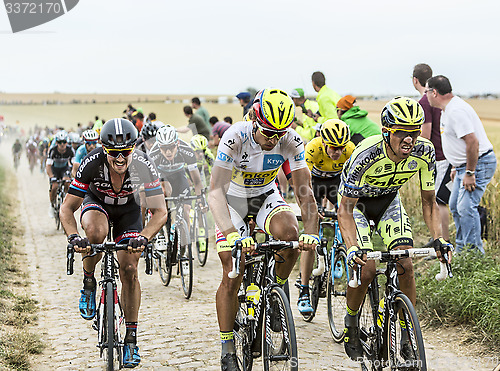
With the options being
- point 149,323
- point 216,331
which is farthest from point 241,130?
point 149,323

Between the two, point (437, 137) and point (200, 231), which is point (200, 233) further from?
point (437, 137)

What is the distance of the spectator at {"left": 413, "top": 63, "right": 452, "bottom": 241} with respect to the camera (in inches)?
356

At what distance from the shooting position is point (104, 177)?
5.84m

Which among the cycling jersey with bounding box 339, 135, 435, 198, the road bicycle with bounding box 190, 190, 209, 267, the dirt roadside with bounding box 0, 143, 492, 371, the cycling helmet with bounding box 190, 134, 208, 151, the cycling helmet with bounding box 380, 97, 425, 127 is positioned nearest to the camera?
the cycling helmet with bounding box 380, 97, 425, 127

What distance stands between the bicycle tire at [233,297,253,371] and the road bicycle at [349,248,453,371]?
1.03 meters

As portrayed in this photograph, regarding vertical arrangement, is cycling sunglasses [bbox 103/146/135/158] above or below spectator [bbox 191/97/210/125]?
below

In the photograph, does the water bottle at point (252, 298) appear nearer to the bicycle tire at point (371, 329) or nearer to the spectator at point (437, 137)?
the bicycle tire at point (371, 329)

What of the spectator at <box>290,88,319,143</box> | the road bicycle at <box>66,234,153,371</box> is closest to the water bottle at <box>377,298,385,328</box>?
the road bicycle at <box>66,234,153,371</box>

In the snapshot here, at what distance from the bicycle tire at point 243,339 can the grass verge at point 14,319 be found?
217 cm

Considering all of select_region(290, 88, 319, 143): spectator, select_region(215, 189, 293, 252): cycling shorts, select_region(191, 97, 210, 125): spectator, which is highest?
select_region(191, 97, 210, 125): spectator

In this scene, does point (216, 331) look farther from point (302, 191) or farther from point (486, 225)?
point (486, 225)

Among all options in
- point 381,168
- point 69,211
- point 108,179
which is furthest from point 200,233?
point 381,168

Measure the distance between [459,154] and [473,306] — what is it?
2.42 meters

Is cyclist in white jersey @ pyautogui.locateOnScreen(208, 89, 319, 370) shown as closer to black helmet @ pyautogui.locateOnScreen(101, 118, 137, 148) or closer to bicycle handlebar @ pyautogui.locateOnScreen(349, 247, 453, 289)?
bicycle handlebar @ pyautogui.locateOnScreen(349, 247, 453, 289)
